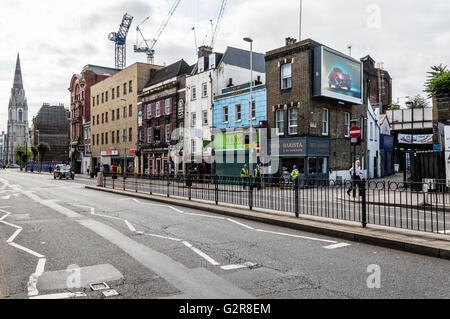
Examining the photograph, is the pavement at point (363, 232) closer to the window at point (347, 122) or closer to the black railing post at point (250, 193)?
the black railing post at point (250, 193)

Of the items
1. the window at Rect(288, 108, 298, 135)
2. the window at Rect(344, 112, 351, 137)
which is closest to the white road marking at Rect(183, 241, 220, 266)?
the window at Rect(288, 108, 298, 135)

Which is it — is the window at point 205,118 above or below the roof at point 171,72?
below

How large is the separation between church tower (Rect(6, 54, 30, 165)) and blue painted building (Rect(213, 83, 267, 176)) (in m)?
166

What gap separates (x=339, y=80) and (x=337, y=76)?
1.35ft

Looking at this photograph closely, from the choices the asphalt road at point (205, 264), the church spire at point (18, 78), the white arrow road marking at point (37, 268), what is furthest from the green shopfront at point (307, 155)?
the church spire at point (18, 78)

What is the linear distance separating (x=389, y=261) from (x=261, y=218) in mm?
4743

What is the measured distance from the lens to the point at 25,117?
6929 inches

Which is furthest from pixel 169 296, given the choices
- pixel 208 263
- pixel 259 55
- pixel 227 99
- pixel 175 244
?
pixel 259 55

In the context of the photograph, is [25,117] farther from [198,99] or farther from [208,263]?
[208,263]

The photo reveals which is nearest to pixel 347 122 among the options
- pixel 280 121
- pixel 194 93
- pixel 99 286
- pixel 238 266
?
pixel 280 121

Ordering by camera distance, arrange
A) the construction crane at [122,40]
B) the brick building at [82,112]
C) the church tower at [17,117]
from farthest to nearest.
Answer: the church tower at [17,117]
the construction crane at [122,40]
the brick building at [82,112]

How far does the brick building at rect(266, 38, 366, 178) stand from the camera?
2758 cm

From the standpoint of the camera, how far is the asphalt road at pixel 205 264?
194 inches
